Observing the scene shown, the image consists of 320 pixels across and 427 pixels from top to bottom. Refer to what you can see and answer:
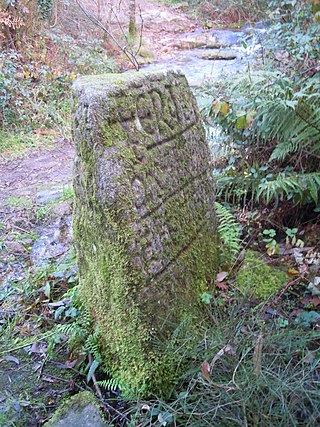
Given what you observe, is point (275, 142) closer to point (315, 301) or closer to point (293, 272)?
point (293, 272)

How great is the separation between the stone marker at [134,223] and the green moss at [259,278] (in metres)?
0.41

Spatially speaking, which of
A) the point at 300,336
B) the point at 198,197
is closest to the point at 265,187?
the point at 198,197

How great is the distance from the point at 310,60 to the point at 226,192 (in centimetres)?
145

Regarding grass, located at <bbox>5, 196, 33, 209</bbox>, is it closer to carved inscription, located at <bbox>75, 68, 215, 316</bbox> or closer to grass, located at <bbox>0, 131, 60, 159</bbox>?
grass, located at <bbox>0, 131, 60, 159</bbox>

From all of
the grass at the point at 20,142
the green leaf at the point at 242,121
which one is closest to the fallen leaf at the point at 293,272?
the green leaf at the point at 242,121

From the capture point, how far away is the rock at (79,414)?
1936mm

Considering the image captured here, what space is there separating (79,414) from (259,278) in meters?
1.44

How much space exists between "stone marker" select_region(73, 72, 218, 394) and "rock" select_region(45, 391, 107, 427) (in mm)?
185

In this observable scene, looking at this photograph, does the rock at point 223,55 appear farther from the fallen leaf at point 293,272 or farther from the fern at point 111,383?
the fern at point 111,383

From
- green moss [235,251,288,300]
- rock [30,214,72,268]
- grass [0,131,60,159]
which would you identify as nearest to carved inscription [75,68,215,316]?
green moss [235,251,288,300]

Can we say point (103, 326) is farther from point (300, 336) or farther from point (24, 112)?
point (24, 112)

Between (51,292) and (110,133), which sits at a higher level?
(110,133)

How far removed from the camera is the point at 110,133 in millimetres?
1925

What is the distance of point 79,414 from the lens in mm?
1981
